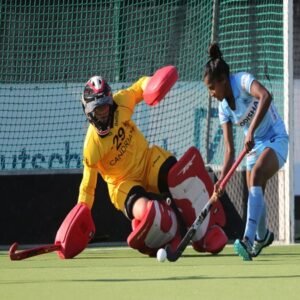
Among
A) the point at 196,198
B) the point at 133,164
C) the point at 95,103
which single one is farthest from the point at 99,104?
the point at 196,198

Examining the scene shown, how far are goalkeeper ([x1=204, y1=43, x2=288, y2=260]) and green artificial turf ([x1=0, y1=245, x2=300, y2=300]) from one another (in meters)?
0.21

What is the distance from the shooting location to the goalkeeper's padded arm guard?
26.3 feet

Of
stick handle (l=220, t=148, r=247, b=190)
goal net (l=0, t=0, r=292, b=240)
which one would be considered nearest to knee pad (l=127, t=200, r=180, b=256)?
stick handle (l=220, t=148, r=247, b=190)

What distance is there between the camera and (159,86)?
26.3 ft

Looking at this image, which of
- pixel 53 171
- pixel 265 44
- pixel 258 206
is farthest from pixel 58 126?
pixel 258 206

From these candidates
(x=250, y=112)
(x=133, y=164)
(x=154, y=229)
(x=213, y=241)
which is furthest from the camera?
(x=133, y=164)

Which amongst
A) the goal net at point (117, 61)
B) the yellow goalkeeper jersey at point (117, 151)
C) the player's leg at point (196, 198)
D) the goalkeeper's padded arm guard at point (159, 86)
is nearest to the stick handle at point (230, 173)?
the player's leg at point (196, 198)

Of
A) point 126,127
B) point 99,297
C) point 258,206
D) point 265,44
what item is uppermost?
point 265,44

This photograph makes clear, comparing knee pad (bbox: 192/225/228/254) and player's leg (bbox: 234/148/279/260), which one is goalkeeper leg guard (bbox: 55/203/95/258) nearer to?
knee pad (bbox: 192/225/228/254)

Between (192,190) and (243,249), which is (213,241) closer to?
(192,190)

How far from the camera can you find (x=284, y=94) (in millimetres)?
9797

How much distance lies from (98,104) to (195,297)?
127 inches

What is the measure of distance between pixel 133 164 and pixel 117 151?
6.5 inches

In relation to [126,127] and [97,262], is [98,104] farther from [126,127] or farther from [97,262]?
[97,262]
